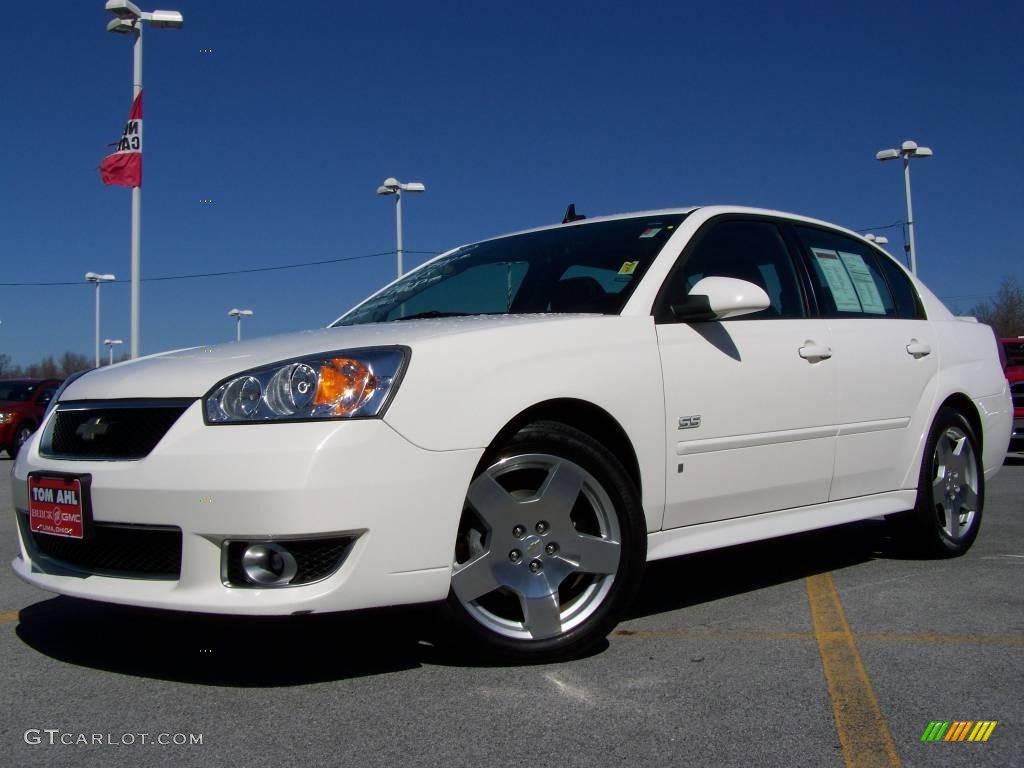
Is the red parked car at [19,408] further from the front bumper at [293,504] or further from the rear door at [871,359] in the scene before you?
the front bumper at [293,504]

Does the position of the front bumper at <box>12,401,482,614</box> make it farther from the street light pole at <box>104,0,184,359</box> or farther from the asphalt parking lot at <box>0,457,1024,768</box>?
the street light pole at <box>104,0,184,359</box>

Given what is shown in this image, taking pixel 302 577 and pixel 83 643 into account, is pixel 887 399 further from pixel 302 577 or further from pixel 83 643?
pixel 83 643

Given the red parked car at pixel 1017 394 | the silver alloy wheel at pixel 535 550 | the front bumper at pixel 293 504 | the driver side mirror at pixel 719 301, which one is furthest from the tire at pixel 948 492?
the red parked car at pixel 1017 394

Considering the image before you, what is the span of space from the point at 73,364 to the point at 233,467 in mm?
98286

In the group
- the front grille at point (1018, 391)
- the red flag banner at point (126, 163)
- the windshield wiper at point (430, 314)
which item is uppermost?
the red flag banner at point (126, 163)

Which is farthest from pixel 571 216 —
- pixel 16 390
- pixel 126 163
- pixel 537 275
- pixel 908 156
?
pixel 908 156

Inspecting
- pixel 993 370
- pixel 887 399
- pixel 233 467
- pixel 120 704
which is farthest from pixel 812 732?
pixel 993 370

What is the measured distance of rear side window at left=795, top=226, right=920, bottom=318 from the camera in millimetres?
4633

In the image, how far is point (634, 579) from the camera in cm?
→ 341

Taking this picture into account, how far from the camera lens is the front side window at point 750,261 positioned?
4.14 metres

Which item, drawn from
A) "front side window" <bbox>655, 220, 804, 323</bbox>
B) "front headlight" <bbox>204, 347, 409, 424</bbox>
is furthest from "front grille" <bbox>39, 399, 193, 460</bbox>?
"front side window" <bbox>655, 220, 804, 323</bbox>

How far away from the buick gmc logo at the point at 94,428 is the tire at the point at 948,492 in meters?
3.68

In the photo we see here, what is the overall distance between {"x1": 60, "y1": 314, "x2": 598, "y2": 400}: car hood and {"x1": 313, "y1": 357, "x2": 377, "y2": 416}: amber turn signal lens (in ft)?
0.36

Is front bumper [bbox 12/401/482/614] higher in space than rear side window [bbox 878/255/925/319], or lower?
lower
